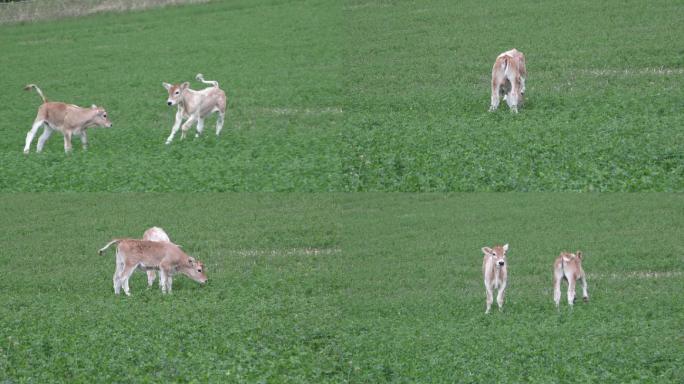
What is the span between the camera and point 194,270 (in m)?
24.0

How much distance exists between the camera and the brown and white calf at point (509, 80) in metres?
29.6

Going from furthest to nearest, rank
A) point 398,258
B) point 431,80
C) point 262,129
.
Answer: point 431,80
point 262,129
point 398,258

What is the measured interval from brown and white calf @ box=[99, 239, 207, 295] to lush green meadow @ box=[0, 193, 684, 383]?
0.43 metres

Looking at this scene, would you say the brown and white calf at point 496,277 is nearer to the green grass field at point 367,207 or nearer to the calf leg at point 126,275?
the green grass field at point 367,207

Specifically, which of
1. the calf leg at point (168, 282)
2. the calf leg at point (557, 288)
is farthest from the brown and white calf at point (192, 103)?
the calf leg at point (557, 288)

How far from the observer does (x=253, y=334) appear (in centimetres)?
1997

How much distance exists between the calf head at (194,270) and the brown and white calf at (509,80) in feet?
33.7

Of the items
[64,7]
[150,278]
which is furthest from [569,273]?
[64,7]

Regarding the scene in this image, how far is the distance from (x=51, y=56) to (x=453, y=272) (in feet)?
89.5

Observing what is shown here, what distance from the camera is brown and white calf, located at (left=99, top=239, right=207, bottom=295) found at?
2322 cm

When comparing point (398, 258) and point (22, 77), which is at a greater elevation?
point (22, 77)

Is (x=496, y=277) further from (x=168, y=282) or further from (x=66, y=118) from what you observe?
(x=66, y=118)

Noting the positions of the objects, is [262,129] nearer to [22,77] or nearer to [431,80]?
[431,80]

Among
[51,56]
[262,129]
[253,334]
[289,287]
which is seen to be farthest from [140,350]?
[51,56]
